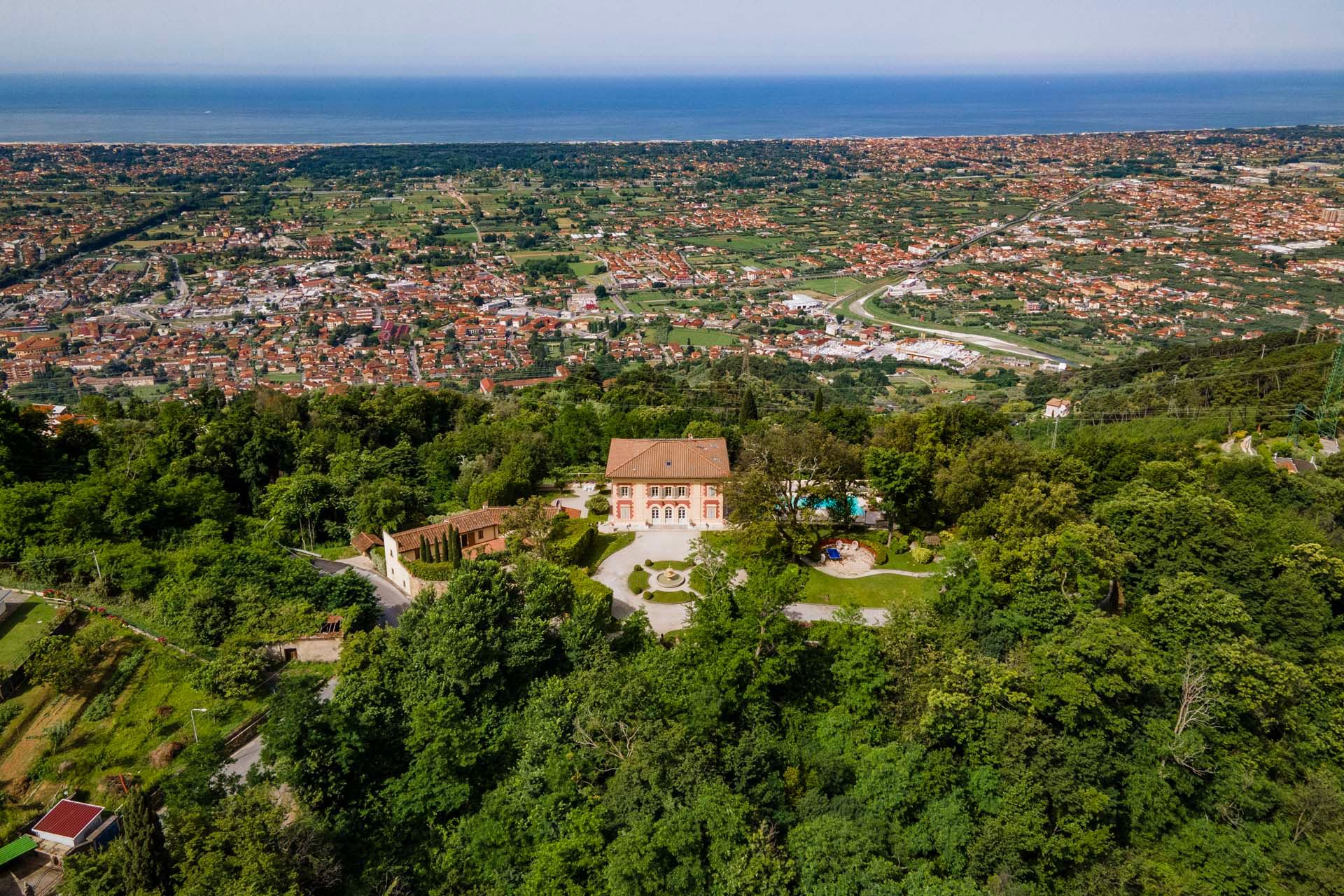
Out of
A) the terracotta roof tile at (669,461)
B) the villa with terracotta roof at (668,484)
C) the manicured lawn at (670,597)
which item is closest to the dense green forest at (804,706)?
the terracotta roof tile at (669,461)

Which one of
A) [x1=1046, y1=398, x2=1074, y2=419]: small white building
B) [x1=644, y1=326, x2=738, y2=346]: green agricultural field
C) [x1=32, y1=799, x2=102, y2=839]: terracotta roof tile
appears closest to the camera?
[x1=32, y1=799, x2=102, y2=839]: terracotta roof tile

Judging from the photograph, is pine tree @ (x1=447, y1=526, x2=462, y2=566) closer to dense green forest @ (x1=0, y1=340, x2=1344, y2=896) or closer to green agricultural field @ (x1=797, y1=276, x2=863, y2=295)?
dense green forest @ (x1=0, y1=340, x2=1344, y2=896)

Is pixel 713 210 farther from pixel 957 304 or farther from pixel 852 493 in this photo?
pixel 852 493

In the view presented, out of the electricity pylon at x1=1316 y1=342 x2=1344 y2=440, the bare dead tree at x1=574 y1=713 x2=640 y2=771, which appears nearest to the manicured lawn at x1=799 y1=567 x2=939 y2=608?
the bare dead tree at x1=574 y1=713 x2=640 y2=771

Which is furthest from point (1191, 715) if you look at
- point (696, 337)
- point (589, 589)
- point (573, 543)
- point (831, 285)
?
point (831, 285)

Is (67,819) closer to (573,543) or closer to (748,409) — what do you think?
(573,543)
